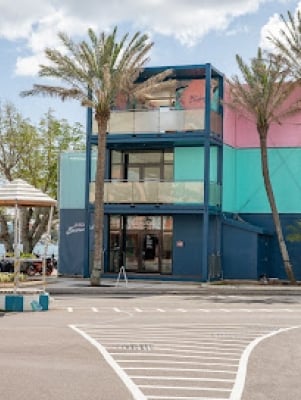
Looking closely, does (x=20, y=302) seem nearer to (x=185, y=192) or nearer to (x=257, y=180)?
(x=185, y=192)

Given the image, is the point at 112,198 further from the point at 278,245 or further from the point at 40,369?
the point at 40,369

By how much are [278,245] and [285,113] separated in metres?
6.32

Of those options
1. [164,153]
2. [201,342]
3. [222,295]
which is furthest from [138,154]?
[201,342]

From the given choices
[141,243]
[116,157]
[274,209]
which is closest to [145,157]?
[116,157]

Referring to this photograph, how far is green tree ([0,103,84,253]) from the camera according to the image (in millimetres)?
49844

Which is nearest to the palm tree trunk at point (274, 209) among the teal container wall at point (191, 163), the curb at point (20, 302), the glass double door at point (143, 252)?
the teal container wall at point (191, 163)

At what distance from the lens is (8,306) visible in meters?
21.3

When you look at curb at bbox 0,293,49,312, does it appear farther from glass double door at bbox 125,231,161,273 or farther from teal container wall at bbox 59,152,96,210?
teal container wall at bbox 59,152,96,210

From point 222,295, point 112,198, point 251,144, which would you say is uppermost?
point 251,144

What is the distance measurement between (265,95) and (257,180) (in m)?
5.83

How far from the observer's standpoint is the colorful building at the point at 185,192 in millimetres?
36062

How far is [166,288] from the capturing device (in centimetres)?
3169

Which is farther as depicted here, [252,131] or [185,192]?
[252,131]

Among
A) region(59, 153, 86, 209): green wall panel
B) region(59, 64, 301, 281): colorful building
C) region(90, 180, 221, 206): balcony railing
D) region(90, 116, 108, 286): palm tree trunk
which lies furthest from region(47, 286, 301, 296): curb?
region(59, 153, 86, 209): green wall panel
